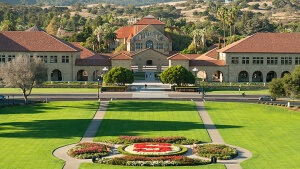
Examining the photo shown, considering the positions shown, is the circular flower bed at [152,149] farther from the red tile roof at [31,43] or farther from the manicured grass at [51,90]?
the red tile roof at [31,43]

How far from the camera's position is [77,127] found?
79.2 meters

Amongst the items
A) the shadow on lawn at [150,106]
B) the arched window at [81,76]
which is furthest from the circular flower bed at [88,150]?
the arched window at [81,76]

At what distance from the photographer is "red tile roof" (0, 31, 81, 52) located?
13500 cm

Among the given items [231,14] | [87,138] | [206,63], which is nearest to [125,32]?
[231,14]

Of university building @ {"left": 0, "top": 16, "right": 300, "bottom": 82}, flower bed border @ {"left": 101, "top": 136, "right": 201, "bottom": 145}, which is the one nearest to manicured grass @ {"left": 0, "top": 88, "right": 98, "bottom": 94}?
university building @ {"left": 0, "top": 16, "right": 300, "bottom": 82}

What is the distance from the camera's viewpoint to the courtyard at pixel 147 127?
62469mm

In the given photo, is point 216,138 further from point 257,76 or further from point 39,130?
point 257,76

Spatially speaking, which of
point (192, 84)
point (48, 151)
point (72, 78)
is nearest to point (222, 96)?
point (192, 84)

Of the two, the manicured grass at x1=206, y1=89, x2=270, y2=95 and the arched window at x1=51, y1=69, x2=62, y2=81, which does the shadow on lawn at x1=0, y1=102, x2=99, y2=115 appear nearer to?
the manicured grass at x1=206, y1=89, x2=270, y2=95

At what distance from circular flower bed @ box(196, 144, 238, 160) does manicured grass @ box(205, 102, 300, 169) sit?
1934 millimetres

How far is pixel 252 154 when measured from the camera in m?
63.8

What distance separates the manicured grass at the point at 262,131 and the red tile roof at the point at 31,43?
1751 inches

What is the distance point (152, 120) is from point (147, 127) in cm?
543

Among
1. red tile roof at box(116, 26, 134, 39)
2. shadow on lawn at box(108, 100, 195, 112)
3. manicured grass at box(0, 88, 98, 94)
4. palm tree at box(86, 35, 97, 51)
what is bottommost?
shadow on lawn at box(108, 100, 195, 112)
